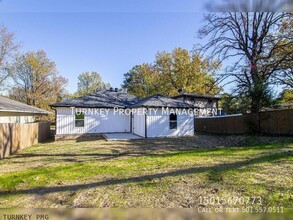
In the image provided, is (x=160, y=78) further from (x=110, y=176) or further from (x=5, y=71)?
(x=110, y=176)

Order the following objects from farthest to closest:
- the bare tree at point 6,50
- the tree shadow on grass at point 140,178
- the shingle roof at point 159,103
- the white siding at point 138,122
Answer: the bare tree at point 6,50, the white siding at point 138,122, the shingle roof at point 159,103, the tree shadow on grass at point 140,178

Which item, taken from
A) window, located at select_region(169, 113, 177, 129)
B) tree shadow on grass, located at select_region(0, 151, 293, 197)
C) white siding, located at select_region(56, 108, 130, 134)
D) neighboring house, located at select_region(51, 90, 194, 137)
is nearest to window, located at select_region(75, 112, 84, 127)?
neighboring house, located at select_region(51, 90, 194, 137)

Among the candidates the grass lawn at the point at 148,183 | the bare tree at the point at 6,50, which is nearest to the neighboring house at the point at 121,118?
the grass lawn at the point at 148,183

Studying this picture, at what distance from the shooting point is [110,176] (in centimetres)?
473

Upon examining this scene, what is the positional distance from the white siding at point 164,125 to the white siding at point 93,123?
353 cm

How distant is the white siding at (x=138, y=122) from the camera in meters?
13.7

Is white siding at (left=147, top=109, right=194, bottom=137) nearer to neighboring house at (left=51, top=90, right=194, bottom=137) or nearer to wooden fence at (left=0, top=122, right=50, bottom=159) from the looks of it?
neighboring house at (left=51, top=90, right=194, bottom=137)

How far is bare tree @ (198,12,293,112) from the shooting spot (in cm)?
1471

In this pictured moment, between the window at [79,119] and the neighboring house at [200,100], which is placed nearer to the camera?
the window at [79,119]

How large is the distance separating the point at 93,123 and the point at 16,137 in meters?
6.57

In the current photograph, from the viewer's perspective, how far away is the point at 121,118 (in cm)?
1602

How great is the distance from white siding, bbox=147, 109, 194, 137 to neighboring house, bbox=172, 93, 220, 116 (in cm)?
1198

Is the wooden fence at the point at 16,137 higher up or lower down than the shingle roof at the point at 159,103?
lower down

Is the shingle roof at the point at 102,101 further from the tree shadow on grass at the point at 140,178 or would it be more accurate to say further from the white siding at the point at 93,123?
the tree shadow on grass at the point at 140,178
